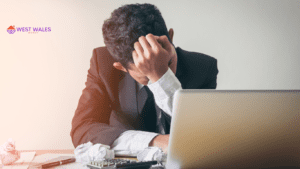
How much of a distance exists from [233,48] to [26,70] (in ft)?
6.68

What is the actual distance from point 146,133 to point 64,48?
1.75 meters

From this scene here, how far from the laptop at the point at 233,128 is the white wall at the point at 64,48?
6.73ft

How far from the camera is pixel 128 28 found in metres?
1.20

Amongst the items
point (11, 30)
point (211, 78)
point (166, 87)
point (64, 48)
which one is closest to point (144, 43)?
point (166, 87)

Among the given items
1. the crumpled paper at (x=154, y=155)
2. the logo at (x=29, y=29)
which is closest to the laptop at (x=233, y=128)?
the crumpled paper at (x=154, y=155)

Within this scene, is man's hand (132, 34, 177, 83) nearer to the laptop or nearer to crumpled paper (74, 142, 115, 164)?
crumpled paper (74, 142, 115, 164)

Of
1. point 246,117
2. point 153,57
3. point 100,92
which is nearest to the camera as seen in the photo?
point 246,117

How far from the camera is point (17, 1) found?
8.32 feet

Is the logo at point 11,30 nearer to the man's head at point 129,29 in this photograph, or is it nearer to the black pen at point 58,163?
the man's head at point 129,29

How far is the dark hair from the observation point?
47.1 inches

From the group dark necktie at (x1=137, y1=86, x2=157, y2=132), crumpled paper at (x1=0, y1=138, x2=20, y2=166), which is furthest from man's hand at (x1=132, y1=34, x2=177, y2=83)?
crumpled paper at (x1=0, y1=138, x2=20, y2=166)

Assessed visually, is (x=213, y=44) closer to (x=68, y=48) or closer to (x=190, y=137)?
(x=68, y=48)

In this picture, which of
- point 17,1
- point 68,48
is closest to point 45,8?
point 17,1

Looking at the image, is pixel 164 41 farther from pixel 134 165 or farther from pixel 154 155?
pixel 134 165
